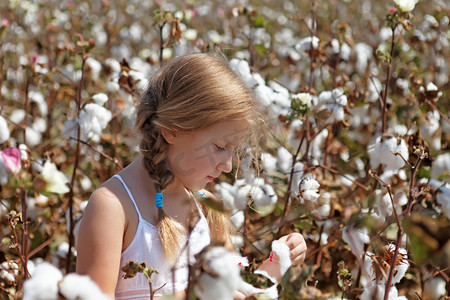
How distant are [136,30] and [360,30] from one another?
1.66m

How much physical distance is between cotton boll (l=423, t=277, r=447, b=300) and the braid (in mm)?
625

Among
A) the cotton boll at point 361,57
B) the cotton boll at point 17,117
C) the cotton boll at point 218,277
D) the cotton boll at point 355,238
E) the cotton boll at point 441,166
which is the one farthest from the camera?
the cotton boll at point 361,57

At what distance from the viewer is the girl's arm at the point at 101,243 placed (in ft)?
3.71

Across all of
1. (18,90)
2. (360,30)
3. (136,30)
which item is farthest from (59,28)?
(360,30)

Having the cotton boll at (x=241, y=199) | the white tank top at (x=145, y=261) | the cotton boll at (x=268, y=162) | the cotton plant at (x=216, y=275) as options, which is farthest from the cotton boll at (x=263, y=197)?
the cotton plant at (x=216, y=275)

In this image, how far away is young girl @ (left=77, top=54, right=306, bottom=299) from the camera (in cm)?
122

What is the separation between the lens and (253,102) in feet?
4.44

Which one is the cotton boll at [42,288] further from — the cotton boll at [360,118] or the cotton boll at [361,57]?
the cotton boll at [361,57]

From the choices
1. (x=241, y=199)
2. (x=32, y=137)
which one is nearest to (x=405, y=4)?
(x=241, y=199)

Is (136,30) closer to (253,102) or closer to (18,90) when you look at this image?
(18,90)

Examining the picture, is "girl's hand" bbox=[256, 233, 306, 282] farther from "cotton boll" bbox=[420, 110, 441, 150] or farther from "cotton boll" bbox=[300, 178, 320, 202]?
"cotton boll" bbox=[420, 110, 441, 150]

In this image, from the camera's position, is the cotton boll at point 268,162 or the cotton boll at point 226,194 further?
the cotton boll at point 268,162

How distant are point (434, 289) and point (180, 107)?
2.54 ft

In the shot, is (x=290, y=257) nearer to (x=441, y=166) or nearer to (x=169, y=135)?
(x=169, y=135)
